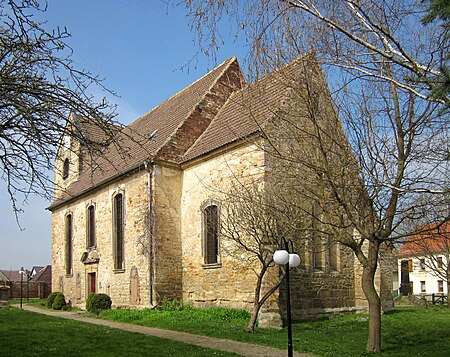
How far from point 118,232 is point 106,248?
4.04 feet

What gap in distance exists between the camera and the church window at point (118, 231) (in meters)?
22.5

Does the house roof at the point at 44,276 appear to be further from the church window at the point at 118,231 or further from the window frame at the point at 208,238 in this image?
the window frame at the point at 208,238

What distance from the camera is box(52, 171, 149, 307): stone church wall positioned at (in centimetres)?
2045

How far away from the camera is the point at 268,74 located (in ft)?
23.7

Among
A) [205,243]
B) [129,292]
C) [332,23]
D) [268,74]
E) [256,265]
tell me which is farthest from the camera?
[129,292]

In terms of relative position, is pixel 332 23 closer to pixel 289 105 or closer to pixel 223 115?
pixel 289 105

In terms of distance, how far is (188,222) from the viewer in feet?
66.5

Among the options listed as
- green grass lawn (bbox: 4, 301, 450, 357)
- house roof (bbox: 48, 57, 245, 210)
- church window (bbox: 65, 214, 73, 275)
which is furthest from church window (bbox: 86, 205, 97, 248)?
green grass lawn (bbox: 4, 301, 450, 357)

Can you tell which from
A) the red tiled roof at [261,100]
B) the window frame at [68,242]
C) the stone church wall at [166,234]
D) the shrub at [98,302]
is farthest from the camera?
the window frame at [68,242]

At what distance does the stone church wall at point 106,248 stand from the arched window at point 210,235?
254 cm

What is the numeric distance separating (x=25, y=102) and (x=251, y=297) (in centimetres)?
1206

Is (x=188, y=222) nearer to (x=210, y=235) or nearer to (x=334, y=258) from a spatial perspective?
(x=210, y=235)

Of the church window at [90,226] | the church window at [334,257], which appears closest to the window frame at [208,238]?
the church window at [334,257]

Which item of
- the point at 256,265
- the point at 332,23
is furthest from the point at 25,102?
the point at 256,265
